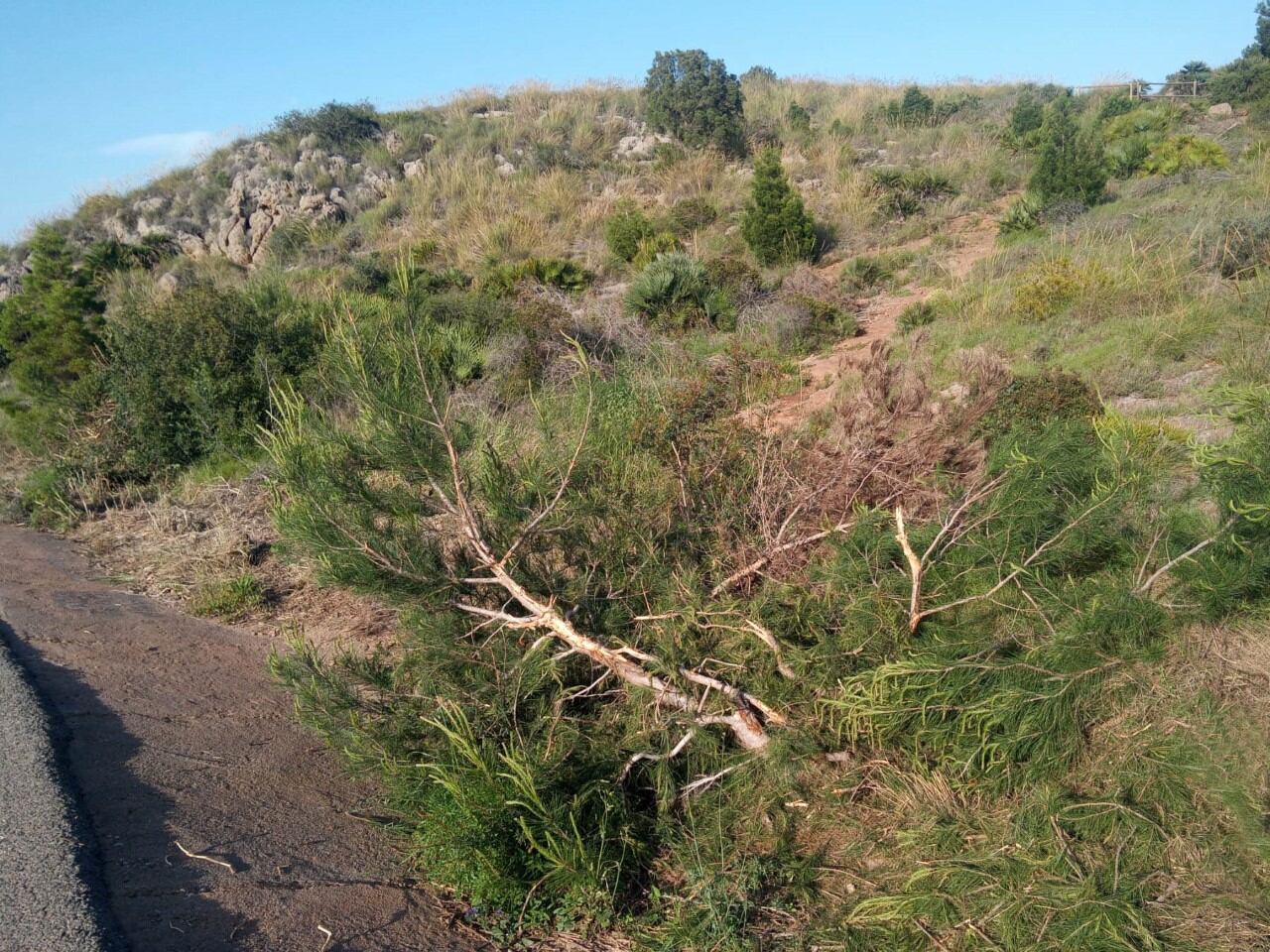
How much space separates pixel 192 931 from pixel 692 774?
6.99ft

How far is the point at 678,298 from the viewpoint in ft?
41.4

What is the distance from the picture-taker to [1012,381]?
696 centimetres

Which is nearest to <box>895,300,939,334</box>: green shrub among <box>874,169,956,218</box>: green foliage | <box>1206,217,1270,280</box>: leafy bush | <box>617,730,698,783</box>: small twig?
<box>1206,217,1270,280</box>: leafy bush

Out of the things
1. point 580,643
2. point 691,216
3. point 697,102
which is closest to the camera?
point 580,643

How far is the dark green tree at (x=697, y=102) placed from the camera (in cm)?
2161

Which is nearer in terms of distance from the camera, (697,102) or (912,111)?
(697,102)

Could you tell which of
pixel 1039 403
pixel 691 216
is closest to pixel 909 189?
pixel 691 216

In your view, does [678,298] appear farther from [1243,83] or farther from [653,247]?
[1243,83]

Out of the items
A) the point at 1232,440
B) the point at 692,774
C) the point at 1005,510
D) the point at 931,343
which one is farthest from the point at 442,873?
the point at 931,343

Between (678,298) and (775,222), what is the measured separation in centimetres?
324

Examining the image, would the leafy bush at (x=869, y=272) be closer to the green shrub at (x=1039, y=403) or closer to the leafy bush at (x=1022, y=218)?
the leafy bush at (x=1022, y=218)

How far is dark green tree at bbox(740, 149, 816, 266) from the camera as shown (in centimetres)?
1501

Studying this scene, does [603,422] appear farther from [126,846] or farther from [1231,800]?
[1231,800]

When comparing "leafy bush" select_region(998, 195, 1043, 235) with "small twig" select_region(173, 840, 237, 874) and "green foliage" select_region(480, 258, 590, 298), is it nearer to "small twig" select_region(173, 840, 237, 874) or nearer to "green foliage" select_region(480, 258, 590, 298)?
"green foliage" select_region(480, 258, 590, 298)
